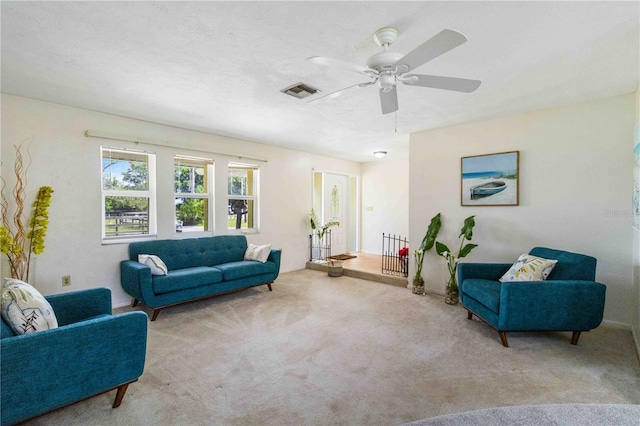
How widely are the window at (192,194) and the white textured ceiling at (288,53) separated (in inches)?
39.2

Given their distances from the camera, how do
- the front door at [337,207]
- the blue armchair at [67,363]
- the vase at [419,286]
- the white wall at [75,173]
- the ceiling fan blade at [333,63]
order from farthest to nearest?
the front door at [337,207]
the vase at [419,286]
the white wall at [75,173]
the ceiling fan blade at [333,63]
the blue armchair at [67,363]

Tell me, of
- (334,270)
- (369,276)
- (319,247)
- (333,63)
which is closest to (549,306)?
(333,63)

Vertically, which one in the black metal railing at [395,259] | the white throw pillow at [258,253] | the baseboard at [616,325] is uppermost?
the white throw pillow at [258,253]

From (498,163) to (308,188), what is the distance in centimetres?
355

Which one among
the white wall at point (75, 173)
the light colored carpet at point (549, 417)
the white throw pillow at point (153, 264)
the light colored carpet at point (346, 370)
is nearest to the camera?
the light colored carpet at point (549, 417)

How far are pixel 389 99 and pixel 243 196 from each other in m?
3.61

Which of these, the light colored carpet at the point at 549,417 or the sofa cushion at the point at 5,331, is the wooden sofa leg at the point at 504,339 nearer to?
the light colored carpet at the point at 549,417

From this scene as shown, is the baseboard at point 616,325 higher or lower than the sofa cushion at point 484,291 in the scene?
lower

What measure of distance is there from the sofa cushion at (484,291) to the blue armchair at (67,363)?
2939 mm

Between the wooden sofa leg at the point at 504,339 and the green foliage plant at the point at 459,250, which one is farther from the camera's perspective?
the green foliage plant at the point at 459,250

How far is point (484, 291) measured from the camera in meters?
3.02

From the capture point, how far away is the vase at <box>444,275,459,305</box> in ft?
13.2

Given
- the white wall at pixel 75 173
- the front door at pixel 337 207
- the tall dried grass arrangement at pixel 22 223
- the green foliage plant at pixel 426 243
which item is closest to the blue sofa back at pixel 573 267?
the green foliage plant at pixel 426 243

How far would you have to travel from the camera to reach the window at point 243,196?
529 cm
